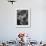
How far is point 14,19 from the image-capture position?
518 cm

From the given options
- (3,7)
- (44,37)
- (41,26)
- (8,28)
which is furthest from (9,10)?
(44,37)

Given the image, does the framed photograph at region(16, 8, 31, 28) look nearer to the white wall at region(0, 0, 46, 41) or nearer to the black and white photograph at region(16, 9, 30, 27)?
the black and white photograph at region(16, 9, 30, 27)

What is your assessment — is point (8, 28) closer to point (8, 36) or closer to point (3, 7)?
point (8, 36)

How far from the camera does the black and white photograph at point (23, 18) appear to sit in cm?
520

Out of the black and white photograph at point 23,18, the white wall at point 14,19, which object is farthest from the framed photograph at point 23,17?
the white wall at point 14,19

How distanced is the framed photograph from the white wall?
0.12m

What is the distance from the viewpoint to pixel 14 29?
5.18 m

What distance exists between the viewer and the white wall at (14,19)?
514 cm

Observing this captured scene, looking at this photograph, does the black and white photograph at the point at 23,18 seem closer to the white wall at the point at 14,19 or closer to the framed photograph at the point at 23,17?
the framed photograph at the point at 23,17

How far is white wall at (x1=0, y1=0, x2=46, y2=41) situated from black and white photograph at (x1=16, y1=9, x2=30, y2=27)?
6.0 inches

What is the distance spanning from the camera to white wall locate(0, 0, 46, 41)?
514 centimetres

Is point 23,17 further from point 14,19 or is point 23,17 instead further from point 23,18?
point 14,19

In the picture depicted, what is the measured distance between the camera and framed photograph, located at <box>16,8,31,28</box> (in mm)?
5195

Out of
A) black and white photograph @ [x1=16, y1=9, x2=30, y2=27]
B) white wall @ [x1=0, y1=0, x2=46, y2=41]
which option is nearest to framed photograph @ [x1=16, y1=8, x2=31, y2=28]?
black and white photograph @ [x1=16, y1=9, x2=30, y2=27]
